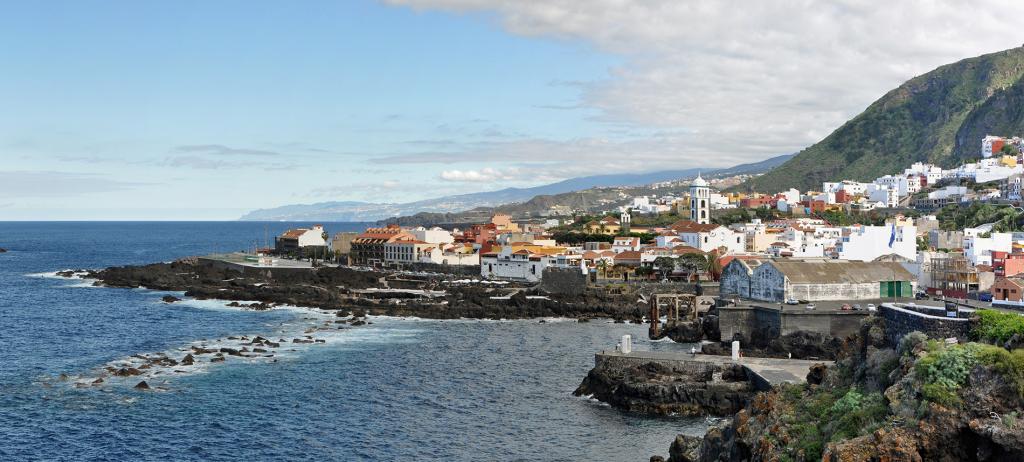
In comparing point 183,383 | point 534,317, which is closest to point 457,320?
point 534,317

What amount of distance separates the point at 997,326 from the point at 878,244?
205 ft

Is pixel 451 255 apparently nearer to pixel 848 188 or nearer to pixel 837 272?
pixel 837 272

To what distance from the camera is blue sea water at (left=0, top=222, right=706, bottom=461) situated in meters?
32.1

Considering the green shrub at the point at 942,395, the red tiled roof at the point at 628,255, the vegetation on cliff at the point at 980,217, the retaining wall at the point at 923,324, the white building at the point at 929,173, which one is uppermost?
the white building at the point at 929,173

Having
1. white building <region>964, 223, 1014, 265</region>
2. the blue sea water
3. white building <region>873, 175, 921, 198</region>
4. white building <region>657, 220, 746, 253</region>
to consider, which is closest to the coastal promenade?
the blue sea water

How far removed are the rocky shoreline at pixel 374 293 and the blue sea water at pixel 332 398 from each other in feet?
17.3

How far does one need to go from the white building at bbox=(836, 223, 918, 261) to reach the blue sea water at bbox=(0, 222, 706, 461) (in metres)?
25.8

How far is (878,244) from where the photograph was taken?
3066 inches

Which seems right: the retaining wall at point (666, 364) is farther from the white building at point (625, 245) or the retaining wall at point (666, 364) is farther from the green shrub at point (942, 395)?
the white building at point (625, 245)

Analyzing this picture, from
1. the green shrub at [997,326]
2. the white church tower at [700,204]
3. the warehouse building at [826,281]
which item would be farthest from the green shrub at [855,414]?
the white church tower at [700,204]

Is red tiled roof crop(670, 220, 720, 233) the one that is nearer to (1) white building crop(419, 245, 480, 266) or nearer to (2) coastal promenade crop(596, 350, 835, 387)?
(1) white building crop(419, 245, 480, 266)

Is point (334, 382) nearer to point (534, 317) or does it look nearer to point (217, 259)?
point (534, 317)

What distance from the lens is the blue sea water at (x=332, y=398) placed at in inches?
1262

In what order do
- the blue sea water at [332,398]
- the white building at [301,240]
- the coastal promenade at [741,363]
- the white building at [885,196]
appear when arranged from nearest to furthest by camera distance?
the blue sea water at [332,398] < the coastal promenade at [741,363] < the white building at [301,240] < the white building at [885,196]
